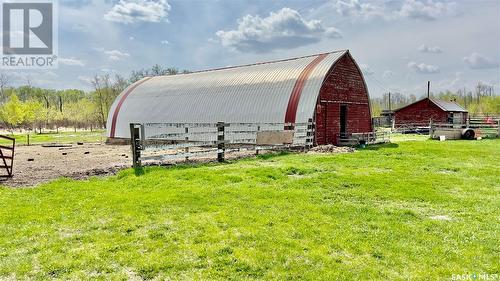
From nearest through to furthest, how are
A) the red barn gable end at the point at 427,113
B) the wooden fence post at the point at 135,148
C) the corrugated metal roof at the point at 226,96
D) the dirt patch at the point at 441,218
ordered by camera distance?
the dirt patch at the point at 441,218 < the wooden fence post at the point at 135,148 < the corrugated metal roof at the point at 226,96 < the red barn gable end at the point at 427,113

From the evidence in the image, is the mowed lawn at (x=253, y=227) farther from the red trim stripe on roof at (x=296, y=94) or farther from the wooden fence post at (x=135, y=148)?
the red trim stripe on roof at (x=296, y=94)

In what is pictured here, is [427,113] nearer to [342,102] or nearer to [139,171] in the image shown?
[342,102]

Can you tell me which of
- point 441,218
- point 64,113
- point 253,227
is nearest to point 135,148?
point 253,227

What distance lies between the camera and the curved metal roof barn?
20453 millimetres

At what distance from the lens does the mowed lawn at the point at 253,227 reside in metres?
4.48

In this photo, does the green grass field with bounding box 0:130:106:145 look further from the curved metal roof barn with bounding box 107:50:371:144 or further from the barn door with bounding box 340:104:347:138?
the barn door with bounding box 340:104:347:138

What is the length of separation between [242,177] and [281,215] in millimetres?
3861

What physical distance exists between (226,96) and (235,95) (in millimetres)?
795

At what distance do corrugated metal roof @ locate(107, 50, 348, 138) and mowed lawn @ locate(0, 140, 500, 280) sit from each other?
10.9 metres

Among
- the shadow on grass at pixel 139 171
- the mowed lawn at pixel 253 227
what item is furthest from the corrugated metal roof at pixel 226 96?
the mowed lawn at pixel 253 227

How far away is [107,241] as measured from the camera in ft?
17.8

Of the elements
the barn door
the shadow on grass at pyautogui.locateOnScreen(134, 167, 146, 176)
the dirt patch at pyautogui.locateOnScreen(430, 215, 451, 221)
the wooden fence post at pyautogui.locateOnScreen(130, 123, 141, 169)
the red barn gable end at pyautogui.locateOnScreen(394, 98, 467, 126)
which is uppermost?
the red barn gable end at pyautogui.locateOnScreen(394, 98, 467, 126)

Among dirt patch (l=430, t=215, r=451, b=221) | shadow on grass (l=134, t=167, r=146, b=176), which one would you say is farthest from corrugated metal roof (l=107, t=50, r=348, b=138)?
dirt patch (l=430, t=215, r=451, b=221)

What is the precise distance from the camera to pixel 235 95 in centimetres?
2380
